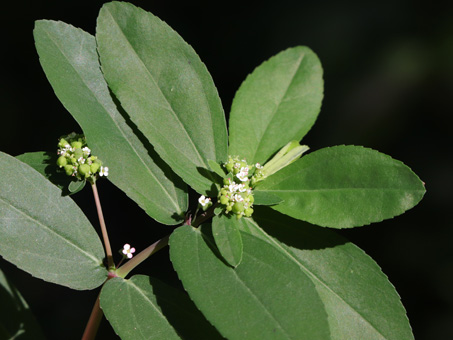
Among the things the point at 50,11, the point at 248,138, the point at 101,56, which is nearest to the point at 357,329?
the point at 248,138

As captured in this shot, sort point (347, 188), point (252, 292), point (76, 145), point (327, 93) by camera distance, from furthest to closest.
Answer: point (327, 93)
point (76, 145)
point (347, 188)
point (252, 292)

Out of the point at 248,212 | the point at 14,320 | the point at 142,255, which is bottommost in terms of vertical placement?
the point at 14,320

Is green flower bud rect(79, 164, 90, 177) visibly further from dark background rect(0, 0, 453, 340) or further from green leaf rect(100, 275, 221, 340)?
dark background rect(0, 0, 453, 340)

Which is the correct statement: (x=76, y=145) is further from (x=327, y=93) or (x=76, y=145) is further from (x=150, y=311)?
(x=327, y=93)

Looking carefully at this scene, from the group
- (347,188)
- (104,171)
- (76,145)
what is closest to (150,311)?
(104,171)

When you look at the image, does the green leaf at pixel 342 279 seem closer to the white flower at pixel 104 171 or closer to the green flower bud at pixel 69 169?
the white flower at pixel 104 171

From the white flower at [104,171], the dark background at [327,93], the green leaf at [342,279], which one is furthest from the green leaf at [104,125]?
the dark background at [327,93]

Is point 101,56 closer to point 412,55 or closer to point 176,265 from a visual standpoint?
point 176,265

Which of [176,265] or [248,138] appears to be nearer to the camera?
[176,265]
